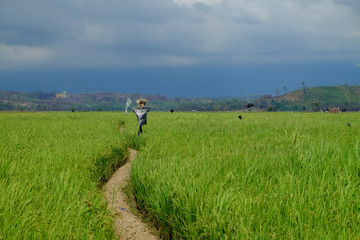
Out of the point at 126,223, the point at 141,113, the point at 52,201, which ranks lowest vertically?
the point at 126,223

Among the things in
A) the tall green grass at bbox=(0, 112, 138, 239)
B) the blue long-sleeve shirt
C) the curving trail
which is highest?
the blue long-sleeve shirt

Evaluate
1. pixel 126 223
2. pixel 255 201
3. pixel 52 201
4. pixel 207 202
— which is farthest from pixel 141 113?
pixel 255 201

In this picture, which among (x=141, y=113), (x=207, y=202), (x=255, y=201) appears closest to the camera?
(x=255, y=201)

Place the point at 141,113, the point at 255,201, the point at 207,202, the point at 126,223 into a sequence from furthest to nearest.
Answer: the point at 141,113, the point at 126,223, the point at 207,202, the point at 255,201

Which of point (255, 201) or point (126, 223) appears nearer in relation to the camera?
point (255, 201)

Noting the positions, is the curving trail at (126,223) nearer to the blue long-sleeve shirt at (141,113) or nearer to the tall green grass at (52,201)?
the tall green grass at (52,201)

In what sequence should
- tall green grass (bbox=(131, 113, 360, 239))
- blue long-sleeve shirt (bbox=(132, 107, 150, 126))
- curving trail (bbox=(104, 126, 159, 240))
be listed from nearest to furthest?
tall green grass (bbox=(131, 113, 360, 239)) < curving trail (bbox=(104, 126, 159, 240)) < blue long-sleeve shirt (bbox=(132, 107, 150, 126))

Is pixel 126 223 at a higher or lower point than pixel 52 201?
lower

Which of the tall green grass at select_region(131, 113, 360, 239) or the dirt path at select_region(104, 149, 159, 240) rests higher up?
the tall green grass at select_region(131, 113, 360, 239)

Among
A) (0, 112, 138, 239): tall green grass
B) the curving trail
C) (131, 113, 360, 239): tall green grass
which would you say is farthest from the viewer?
the curving trail

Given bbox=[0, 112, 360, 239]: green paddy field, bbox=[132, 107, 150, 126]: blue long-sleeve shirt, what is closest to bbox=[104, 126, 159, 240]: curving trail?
bbox=[0, 112, 360, 239]: green paddy field

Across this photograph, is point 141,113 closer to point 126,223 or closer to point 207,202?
point 126,223

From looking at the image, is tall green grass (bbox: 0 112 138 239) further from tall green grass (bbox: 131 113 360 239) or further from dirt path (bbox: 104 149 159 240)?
tall green grass (bbox: 131 113 360 239)

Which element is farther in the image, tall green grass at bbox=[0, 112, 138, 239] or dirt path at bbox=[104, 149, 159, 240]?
dirt path at bbox=[104, 149, 159, 240]
